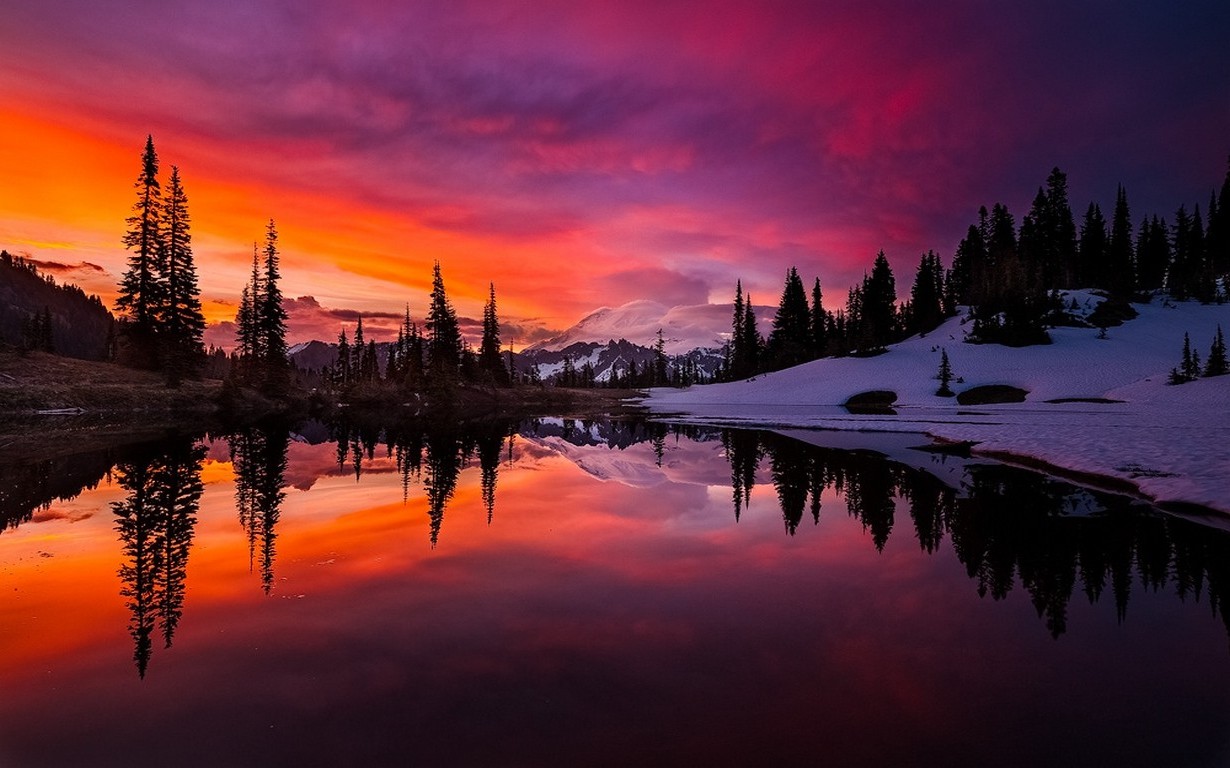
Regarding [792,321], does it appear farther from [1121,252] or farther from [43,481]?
[43,481]

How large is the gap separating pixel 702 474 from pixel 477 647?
15.1m

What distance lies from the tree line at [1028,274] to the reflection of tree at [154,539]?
3487 inches

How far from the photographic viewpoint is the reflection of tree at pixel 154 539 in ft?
23.3

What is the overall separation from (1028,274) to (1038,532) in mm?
101967

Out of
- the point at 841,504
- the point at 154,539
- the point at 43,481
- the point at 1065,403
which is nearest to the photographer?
the point at 154,539

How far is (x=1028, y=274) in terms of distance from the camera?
301ft

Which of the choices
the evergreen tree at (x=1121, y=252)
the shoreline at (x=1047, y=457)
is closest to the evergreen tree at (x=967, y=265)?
the evergreen tree at (x=1121, y=252)

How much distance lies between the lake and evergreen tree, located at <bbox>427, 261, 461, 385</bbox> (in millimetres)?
72810

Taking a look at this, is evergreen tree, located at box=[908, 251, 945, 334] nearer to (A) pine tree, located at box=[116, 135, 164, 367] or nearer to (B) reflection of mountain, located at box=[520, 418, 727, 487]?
(B) reflection of mountain, located at box=[520, 418, 727, 487]

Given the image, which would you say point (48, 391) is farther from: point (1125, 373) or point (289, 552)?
point (1125, 373)

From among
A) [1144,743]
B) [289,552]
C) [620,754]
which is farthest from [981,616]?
[289,552]

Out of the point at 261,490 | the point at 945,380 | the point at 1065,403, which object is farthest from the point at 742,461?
the point at 945,380

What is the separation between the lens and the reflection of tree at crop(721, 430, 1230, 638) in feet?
27.5

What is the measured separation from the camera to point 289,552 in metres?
10.2
